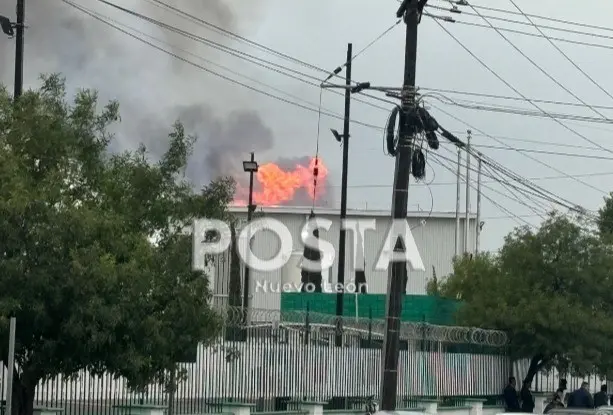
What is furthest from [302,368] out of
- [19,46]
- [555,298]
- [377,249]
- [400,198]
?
[377,249]

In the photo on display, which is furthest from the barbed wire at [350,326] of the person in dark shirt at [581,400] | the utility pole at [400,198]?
the person in dark shirt at [581,400]

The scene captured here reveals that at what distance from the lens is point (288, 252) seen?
56531 mm

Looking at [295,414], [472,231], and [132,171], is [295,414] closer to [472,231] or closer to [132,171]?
[132,171]

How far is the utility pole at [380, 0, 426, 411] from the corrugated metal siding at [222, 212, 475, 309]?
36.7 m

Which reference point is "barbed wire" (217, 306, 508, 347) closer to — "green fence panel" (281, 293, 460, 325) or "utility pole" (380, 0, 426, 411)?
"utility pole" (380, 0, 426, 411)

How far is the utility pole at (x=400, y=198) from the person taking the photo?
25703 millimetres

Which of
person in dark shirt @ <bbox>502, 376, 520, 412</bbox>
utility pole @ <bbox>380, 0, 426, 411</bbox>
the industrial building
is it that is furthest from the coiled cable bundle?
the industrial building

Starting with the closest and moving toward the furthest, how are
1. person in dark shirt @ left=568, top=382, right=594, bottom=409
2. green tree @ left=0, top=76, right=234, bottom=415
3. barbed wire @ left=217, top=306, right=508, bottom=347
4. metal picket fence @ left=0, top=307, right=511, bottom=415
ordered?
green tree @ left=0, top=76, right=234, bottom=415 < metal picket fence @ left=0, top=307, right=511, bottom=415 < barbed wire @ left=217, top=306, right=508, bottom=347 < person in dark shirt @ left=568, top=382, right=594, bottom=409

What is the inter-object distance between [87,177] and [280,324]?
1018cm

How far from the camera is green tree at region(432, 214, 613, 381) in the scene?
37781 millimetres

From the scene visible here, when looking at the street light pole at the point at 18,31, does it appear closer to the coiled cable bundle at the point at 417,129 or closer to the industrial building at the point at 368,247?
the coiled cable bundle at the point at 417,129

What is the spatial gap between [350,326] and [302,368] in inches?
112

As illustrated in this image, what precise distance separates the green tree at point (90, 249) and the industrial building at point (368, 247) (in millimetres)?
40505

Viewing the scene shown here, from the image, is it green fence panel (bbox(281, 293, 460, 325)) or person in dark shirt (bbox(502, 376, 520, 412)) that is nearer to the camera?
person in dark shirt (bbox(502, 376, 520, 412))
